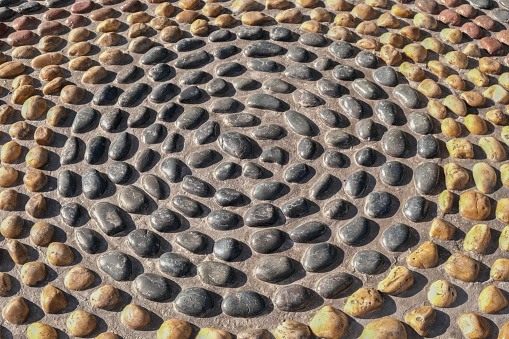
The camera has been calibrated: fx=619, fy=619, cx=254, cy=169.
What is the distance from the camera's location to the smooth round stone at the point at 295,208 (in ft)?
3.81

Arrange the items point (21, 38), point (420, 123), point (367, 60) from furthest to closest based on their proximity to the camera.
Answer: point (21, 38)
point (367, 60)
point (420, 123)

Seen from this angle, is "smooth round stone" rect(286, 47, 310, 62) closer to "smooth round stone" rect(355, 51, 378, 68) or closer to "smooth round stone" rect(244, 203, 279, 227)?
"smooth round stone" rect(355, 51, 378, 68)

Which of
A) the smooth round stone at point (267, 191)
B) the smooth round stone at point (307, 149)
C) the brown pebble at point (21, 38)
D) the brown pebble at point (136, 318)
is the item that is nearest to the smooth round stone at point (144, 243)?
the brown pebble at point (136, 318)

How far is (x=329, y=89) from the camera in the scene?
133cm

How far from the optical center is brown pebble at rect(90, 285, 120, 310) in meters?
1.09

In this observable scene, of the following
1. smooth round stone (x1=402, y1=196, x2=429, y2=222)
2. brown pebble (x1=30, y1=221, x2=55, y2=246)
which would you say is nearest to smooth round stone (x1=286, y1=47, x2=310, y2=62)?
smooth round stone (x1=402, y1=196, x2=429, y2=222)

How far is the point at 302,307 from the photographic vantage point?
3.51 ft

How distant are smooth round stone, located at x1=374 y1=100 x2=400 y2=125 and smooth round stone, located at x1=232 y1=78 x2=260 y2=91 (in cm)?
27

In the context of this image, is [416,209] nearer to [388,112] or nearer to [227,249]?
[388,112]

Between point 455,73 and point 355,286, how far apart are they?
0.60 metres

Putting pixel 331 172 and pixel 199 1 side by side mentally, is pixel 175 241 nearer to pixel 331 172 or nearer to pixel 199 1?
pixel 331 172

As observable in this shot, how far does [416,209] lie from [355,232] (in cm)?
13

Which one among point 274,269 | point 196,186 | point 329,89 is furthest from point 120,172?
point 329,89

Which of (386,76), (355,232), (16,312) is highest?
(386,76)
